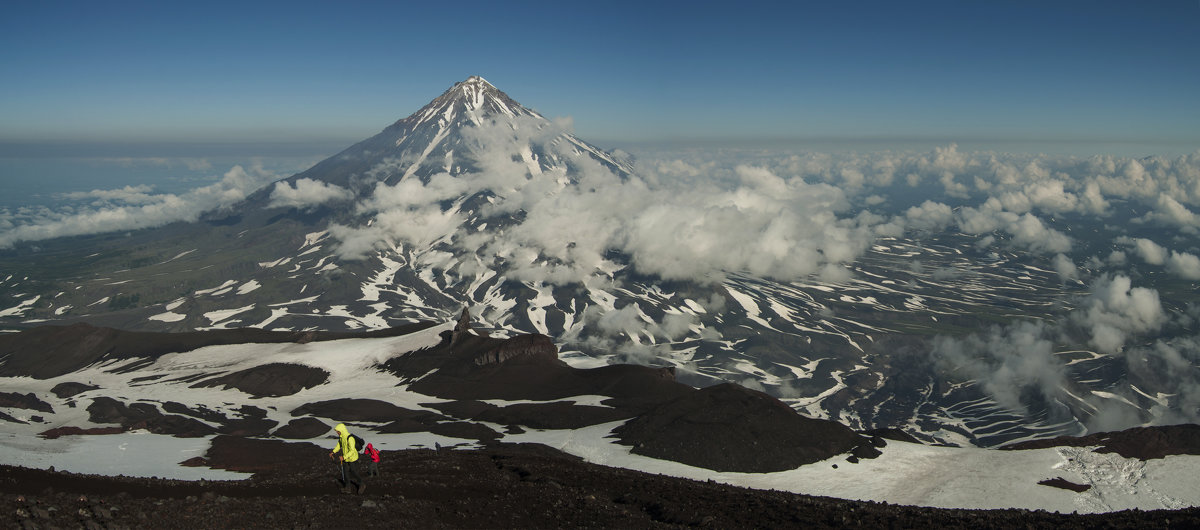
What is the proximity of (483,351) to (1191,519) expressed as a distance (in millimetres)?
136829

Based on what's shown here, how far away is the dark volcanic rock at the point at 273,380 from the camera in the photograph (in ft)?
457

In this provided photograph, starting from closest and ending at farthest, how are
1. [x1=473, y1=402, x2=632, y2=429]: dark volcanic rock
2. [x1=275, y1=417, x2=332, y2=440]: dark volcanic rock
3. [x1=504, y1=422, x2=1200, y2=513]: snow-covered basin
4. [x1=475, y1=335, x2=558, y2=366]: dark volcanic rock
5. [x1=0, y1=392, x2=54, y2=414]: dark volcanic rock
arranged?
[x1=504, y1=422, x2=1200, y2=513]: snow-covered basin → [x1=473, y1=402, x2=632, y2=429]: dark volcanic rock → [x1=275, y1=417, x2=332, y2=440]: dark volcanic rock → [x1=0, y1=392, x2=54, y2=414]: dark volcanic rock → [x1=475, y1=335, x2=558, y2=366]: dark volcanic rock

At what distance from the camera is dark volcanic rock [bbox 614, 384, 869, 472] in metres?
67.6

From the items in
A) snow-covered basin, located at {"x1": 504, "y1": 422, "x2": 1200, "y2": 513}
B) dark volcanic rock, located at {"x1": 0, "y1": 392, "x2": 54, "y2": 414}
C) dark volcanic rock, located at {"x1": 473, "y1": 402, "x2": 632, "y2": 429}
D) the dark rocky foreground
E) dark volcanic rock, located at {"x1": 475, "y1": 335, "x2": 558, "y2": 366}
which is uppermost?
the dark rocky foreground

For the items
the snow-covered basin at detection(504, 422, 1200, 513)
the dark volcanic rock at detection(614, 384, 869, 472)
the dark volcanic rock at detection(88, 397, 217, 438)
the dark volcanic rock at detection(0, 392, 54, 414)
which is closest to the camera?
the snow-covered basin at detection(504, 422, 1200, 513)

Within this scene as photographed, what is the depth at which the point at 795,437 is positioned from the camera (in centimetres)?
7412

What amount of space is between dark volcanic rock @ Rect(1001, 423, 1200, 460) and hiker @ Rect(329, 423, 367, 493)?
69027mm

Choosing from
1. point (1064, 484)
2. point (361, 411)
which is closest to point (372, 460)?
point (1064, 484)

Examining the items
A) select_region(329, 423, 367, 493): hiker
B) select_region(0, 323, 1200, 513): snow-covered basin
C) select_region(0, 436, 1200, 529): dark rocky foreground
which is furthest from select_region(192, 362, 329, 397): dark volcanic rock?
select_region(329, 423, 367, 493): hiker

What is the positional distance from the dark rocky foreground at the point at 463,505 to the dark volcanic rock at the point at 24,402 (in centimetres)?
11036

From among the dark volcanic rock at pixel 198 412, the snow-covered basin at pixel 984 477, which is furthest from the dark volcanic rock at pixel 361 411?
the snow-covered basin at pixel 984 477

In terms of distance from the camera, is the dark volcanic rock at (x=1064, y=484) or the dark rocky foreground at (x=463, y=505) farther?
the dark volcanic rock at (x=1064, y=484)

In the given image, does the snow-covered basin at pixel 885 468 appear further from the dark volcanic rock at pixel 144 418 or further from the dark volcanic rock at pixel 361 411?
the dark volcanic rock at pixel 361 411

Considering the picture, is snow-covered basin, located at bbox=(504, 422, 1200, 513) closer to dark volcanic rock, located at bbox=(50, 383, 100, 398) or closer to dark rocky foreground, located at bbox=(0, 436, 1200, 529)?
dark rocky foreground, located at bbox=(0, 436, 1200, 529)
